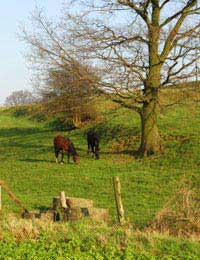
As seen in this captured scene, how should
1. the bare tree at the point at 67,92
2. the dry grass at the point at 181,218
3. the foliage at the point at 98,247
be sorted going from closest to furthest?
the foliage at the point at 98,247, the dry grass at the point at 181,218, the bare tree at the point at 67,92

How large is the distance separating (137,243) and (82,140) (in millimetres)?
25587

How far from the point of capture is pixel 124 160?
80.7 feet

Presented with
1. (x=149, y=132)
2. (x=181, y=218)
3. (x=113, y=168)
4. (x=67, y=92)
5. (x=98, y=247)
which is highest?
(x=67, y=92)

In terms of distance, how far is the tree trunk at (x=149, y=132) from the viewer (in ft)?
83.3

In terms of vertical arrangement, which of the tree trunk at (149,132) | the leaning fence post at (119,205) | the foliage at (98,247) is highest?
the tree trunk at (149,132)

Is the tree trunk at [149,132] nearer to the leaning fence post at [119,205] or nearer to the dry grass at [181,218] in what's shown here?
the leaning fence post at [119,205]

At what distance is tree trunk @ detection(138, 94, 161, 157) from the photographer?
2539 cm

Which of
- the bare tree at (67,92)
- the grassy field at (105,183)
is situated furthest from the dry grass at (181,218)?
the bare tree at (67,92)

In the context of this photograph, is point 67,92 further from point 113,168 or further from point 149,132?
point 113,168

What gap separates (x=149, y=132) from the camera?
1020 inches

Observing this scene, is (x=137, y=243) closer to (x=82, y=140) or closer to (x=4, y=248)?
(x=4, y=248)

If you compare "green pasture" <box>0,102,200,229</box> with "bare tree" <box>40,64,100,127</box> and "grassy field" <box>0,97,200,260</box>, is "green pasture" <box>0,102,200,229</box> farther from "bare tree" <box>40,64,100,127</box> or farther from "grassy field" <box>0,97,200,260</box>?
"bare tree" <box>40,64,100,127</box>

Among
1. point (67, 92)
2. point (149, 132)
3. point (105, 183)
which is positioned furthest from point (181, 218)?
point (67, 92)

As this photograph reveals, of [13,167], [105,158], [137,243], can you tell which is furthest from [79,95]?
[137,243]
